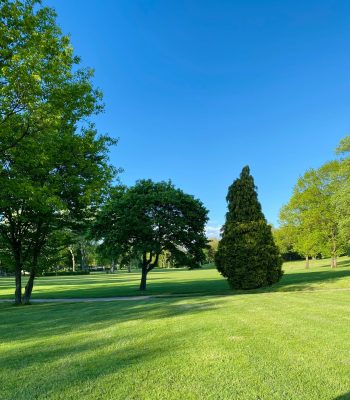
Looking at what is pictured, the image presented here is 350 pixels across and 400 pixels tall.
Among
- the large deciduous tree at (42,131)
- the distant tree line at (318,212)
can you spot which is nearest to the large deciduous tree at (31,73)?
the large deciduous tree at (42,131)

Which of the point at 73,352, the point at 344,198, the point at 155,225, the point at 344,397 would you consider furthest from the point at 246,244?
the point at 344,397

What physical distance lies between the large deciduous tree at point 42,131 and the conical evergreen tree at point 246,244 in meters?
8.43

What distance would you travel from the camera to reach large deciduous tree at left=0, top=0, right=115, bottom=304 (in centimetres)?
1246

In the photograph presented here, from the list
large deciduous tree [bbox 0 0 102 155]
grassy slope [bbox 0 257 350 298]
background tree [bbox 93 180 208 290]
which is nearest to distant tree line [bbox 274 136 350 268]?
grassy slope [bbox 0 257 350 298]

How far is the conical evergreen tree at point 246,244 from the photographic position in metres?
20.5

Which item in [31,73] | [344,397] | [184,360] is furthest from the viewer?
[31,73]

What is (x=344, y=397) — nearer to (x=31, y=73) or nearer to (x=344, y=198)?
(x=31, y=73)

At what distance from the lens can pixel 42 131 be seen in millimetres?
13266

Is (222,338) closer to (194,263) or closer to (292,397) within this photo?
(292,397)

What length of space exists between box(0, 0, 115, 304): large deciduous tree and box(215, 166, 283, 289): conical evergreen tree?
27.7 feet

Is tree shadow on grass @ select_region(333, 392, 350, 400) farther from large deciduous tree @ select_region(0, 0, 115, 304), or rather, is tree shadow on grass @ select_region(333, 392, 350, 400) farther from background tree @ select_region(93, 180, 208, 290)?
background tree @ select_region(93, 180, 208, 290)

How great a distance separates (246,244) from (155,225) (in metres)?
8.19

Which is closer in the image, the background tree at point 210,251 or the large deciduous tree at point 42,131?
the large deciduous tree at point 42,131

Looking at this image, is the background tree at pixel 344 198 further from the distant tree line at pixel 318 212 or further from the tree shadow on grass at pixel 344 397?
the tree shadow on grass at pixel 344 397
